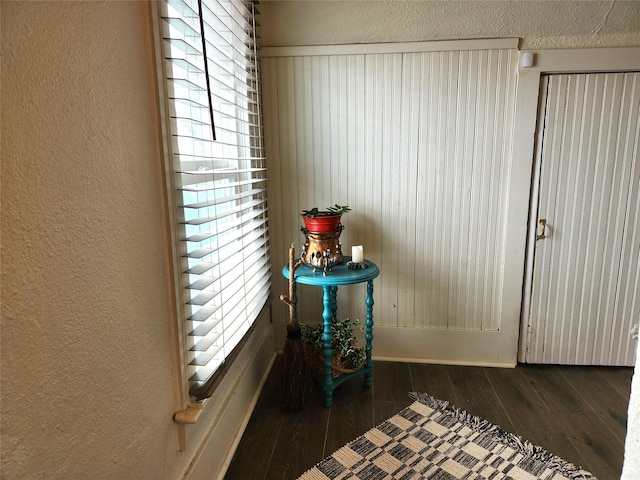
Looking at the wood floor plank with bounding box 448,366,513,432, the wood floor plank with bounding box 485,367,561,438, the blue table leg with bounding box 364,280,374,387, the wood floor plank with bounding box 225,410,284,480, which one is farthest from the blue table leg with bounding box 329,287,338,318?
the wood floor plank with bounding box 485,367,561,438

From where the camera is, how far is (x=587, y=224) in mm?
2383

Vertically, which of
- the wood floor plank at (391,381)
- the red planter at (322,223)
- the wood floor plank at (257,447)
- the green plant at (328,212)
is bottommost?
the wood floor plank at (257,447)

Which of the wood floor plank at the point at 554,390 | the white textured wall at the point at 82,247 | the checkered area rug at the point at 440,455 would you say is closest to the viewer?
the white textured wall at the point at 82,247

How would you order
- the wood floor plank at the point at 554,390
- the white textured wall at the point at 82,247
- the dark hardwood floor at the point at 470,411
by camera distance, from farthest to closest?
the wood floor plank at the point at 554,390 → the dark hardwood floor at the point at 470,411 → the white textured wall at the point at 82,247

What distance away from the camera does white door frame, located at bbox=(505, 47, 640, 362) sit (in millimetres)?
2191

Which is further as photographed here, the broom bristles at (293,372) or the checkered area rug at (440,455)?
the broom bristles at (293,372)

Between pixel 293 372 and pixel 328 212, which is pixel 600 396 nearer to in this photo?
pixel 293 372

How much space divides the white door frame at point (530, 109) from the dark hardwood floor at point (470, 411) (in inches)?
20.3

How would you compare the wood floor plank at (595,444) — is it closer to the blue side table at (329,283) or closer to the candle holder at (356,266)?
the blue side table at (329,283)

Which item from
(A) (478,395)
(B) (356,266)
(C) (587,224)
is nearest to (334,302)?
(B) (356,266)

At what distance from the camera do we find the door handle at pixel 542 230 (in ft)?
7.88

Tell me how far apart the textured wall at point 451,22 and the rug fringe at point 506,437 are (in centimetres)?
201

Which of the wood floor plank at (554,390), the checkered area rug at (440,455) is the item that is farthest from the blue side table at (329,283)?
the wood floor plank at (554,390)

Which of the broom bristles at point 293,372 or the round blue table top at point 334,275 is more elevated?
the round blue table top at point 334,275
